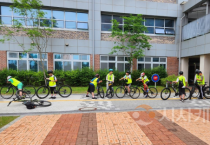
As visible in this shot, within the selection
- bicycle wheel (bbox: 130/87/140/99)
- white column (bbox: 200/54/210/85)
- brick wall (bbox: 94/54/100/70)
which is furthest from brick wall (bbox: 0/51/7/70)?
white column (bbox: 200/54/210/85)

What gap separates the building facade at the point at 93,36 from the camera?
48.0 feet

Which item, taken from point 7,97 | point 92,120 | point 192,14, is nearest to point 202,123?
point 92,120

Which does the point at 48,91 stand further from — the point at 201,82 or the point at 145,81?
the point at 201,82

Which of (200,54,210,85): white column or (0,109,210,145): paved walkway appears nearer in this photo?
(0,109,210,145): paved walkway

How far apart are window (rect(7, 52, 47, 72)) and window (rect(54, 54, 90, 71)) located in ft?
4.21

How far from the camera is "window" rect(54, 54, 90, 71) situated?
50.3 ft

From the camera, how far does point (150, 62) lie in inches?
681

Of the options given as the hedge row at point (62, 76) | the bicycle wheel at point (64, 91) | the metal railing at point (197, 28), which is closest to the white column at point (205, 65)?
the metal railing at point (197, 28)

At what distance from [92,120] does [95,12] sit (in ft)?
44.2

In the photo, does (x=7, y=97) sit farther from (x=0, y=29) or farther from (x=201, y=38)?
(x=201, y=38)

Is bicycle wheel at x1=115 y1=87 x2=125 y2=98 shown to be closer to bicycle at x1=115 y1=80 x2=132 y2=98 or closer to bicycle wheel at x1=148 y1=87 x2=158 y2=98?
bicycle at x1=115 y1=80 x2=132 y2=98

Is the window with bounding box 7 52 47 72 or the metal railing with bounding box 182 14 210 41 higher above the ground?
the metal railing with bounding box 182 14 210 41

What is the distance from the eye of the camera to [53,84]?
8.56 m

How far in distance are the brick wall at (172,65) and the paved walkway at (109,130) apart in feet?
42.5
